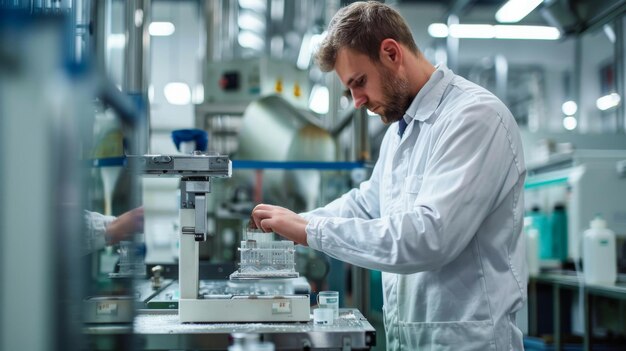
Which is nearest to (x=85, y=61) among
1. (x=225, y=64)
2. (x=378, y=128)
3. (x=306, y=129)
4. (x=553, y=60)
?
(x=306, y=129)

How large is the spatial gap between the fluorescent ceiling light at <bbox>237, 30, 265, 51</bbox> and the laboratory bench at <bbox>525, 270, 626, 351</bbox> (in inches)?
174

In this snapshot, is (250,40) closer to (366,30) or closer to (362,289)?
(362,289)

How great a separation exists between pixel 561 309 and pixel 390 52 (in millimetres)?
3022

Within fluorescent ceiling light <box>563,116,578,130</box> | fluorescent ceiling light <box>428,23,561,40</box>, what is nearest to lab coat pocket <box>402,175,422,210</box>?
fluorescent ceiling light <box>428,23,561,40</box>

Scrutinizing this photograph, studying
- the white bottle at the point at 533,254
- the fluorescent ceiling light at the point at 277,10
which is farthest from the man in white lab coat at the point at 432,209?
the fluorescent ceiling light at the point at 277,10

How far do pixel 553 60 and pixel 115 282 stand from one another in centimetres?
801

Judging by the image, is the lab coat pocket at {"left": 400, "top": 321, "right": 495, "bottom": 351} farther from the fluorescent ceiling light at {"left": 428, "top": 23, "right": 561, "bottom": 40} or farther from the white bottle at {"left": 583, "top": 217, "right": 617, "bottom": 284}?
the fluorescent ceiling light at {"left": 428, "top": 23, "right": 561, "bottom": 40}

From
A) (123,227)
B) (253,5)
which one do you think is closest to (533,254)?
(123,227)

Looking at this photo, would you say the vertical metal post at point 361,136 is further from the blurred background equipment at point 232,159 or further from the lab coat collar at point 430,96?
the lab coat collar at point 430,96

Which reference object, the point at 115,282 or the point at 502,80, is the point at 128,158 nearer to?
the point at 115,282

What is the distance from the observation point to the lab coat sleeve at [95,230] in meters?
0.91

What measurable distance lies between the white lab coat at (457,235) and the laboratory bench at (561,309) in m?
1.95

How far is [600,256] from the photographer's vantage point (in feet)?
10.9

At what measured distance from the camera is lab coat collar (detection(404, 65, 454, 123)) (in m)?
1.50
